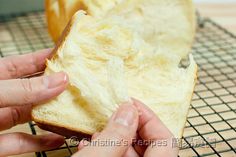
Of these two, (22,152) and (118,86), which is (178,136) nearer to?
(118,86)

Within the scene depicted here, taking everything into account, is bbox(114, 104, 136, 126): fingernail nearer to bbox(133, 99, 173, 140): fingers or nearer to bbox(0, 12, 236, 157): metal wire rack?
bbox(133, 99, 173, 140): fingers

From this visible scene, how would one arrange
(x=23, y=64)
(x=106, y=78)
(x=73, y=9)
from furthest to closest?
(x=73, y=9)
(x=23, y=64)
(x=106, y=78)

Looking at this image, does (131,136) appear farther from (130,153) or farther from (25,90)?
(25,90)

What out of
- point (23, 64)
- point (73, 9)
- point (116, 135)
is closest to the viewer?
point (116, 135)

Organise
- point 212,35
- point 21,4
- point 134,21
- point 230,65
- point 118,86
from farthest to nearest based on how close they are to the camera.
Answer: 1. point 21,4
2. point 212,35
3. point 230,65
4. point 134,21
5. point 118,86

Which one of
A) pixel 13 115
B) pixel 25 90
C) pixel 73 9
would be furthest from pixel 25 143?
pixel 73 9

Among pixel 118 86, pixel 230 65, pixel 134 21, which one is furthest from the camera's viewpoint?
pixel 230 65

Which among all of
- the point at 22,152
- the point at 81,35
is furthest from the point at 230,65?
the point at 22,152
